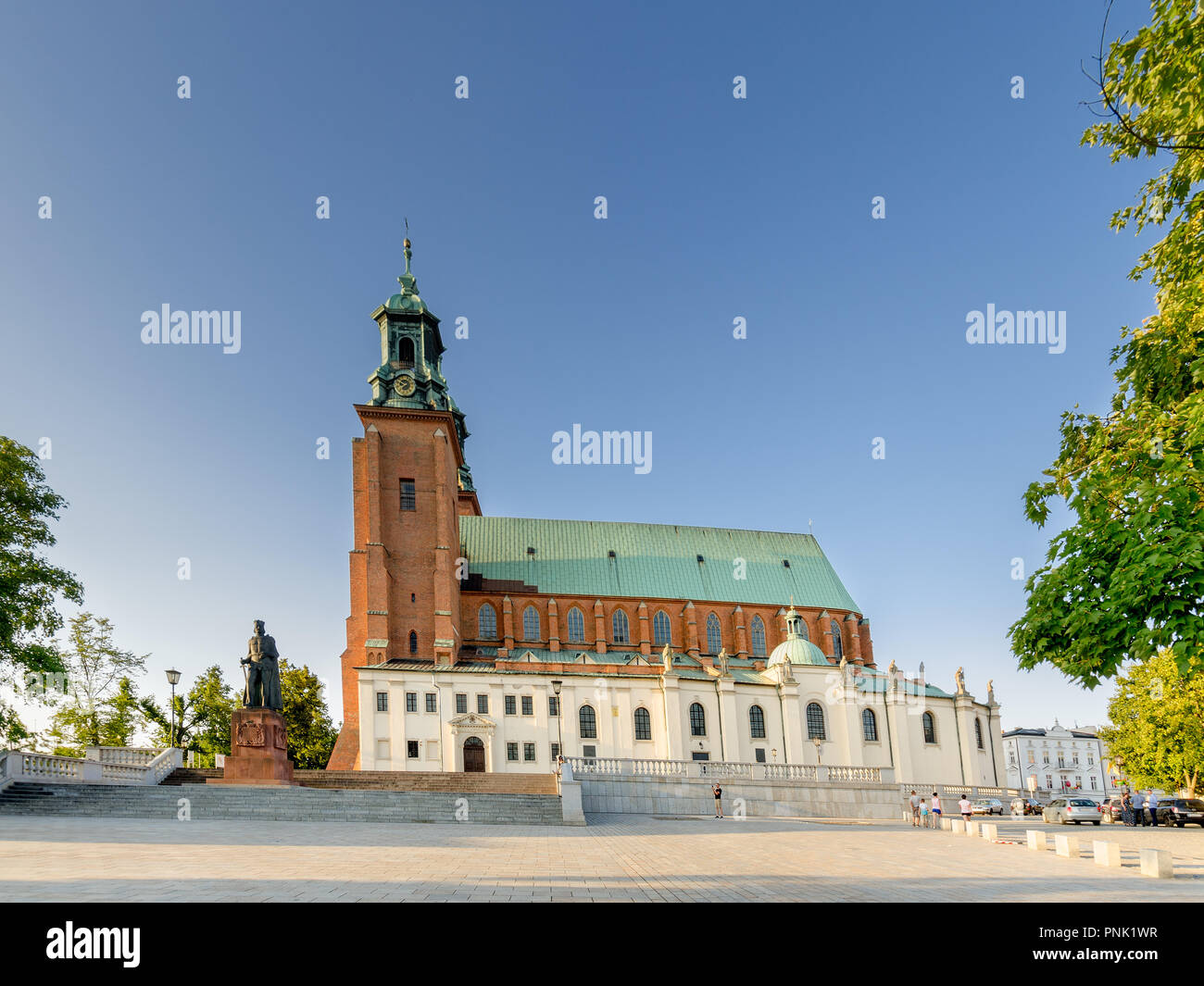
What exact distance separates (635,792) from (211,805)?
18.0 metres

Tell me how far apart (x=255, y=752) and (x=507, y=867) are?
21089mm

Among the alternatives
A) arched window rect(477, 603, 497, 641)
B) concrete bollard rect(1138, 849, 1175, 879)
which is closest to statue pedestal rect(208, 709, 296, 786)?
concrete bollard rect(1138, 849, 1175, 879)

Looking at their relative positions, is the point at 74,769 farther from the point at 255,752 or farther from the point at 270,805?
the point at 270,805

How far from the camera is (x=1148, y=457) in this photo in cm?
1372

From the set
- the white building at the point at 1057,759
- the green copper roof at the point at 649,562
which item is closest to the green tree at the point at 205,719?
the green copper roof at the point at 649,562

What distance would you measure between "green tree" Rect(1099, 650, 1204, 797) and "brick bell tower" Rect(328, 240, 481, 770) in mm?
38871

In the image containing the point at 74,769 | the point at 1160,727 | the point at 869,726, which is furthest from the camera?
the point at 869,726

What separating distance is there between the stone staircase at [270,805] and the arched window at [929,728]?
38695 millimetres

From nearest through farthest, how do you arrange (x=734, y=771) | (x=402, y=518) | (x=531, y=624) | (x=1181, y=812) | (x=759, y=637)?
(x=1181, y=812), (x=734, y=771), (x=402, y=518), (x=531, y=624), (x=759, y=637)

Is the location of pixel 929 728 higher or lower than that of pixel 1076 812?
higher

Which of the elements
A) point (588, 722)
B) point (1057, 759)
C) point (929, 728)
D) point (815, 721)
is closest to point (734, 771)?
point (588, 722)

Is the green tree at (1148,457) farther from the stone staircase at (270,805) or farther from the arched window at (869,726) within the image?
the arched window at (869,726)

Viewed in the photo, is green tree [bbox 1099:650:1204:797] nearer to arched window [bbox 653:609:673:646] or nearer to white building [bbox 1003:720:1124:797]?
arched window [bbox 653:609:673:646]
